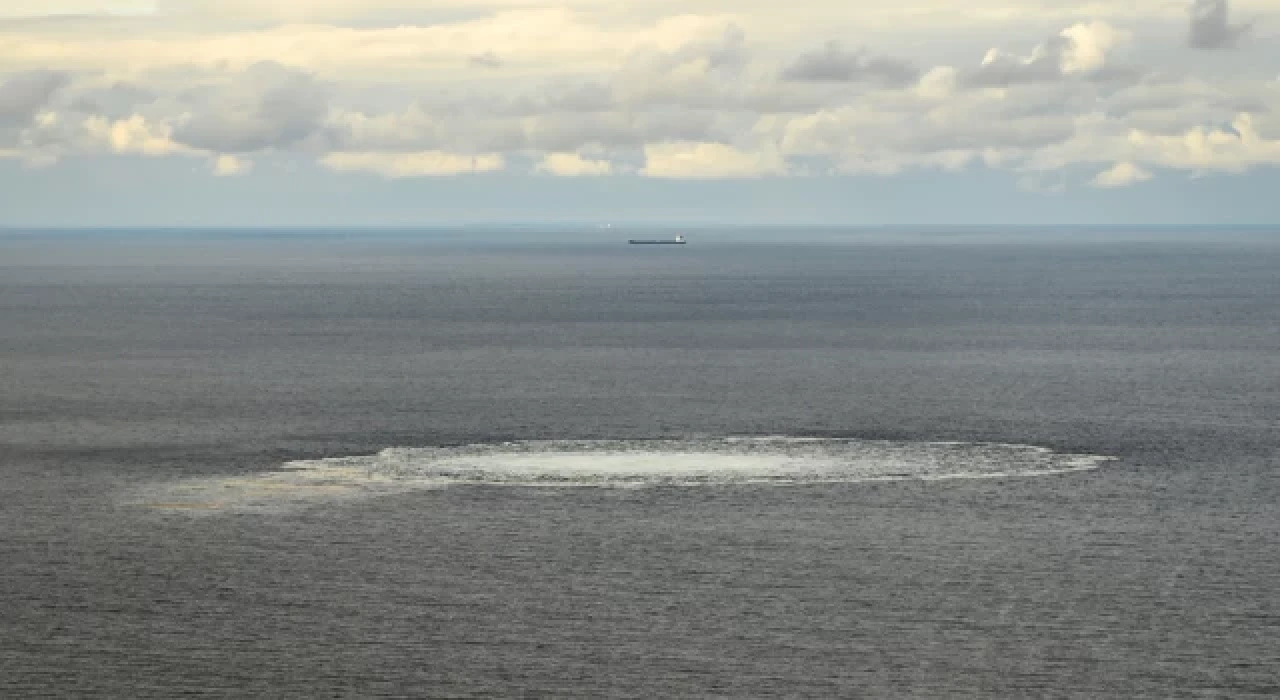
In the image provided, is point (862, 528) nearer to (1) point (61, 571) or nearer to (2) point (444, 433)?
(1) point (61, 571)

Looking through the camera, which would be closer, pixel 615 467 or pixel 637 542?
pixel 637 542

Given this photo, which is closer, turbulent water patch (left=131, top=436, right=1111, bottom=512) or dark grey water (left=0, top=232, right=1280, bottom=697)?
dark grey water (left=0, top=232, right=1280, bottom=697)

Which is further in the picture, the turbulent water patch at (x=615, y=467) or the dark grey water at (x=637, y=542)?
the turbulent water patch at (x=615, y=467)

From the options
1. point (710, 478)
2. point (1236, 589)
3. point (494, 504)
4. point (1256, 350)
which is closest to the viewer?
point (1236, 589)

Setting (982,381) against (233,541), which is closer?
(233,541)

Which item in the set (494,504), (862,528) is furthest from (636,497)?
(862,528)

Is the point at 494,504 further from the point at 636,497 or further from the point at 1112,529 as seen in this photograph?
the point at 1112,529

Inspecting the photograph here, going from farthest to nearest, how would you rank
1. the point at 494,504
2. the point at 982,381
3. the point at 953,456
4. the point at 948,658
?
1. the point at 982,381
2. the point at 953,456
3. the point at 494,504
4. the point at 948,658
